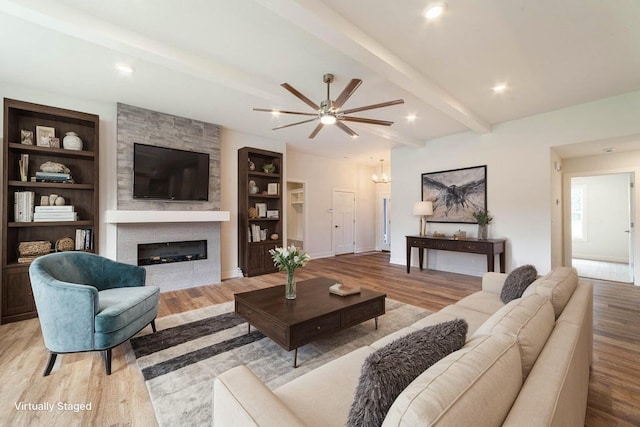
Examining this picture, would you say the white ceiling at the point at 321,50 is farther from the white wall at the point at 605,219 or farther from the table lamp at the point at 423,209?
the white wall at the point at 605,219

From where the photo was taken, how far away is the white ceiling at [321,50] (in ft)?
6.89

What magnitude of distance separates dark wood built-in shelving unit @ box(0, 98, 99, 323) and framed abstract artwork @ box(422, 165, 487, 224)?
5.83m

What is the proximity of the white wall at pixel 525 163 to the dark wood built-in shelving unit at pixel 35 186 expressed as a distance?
6029 millimetres

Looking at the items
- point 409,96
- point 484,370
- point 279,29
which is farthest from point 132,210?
point 484,370

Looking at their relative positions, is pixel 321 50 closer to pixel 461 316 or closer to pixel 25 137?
pixel 461 316

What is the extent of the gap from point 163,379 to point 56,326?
89 centimetres

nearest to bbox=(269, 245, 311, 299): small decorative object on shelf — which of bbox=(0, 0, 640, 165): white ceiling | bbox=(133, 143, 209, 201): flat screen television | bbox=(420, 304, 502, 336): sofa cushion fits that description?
bbox=(420, 304, 502, 336): sofa cushion

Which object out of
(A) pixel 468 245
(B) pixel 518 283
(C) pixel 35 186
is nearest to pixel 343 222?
(A) pixel 468 245

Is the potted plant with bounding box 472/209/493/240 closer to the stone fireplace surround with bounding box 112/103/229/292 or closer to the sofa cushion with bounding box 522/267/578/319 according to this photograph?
the sofa cushion with bounding box 522/267/578/319

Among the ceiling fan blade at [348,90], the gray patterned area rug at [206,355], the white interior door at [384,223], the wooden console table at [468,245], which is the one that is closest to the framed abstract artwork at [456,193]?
the wooden console table at [468,245]

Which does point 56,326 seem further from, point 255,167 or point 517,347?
point 255,167

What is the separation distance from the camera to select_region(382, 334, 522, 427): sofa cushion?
63cm

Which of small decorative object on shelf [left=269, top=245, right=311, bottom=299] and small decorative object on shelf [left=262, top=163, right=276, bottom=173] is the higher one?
small decorative object on shelf [left=262, top=163, right=276, bottom=173]

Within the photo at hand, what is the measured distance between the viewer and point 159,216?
4.00 m
